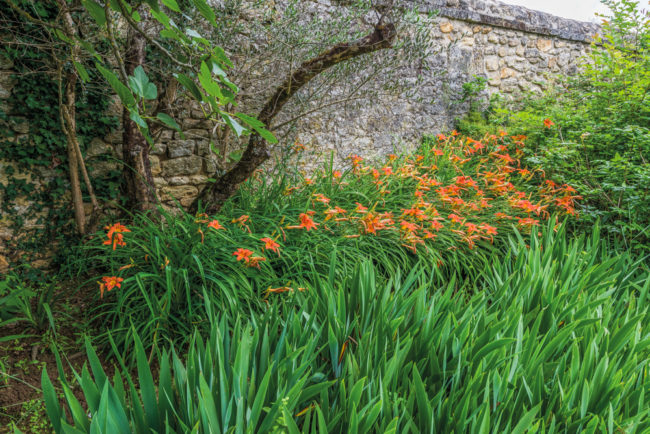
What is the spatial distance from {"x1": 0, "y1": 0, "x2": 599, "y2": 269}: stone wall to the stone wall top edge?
0.04ft

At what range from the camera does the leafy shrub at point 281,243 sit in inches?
89.3

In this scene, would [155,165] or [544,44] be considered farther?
[544,44]

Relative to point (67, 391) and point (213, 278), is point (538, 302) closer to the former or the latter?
point (213, 278)

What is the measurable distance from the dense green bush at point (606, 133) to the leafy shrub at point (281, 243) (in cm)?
34

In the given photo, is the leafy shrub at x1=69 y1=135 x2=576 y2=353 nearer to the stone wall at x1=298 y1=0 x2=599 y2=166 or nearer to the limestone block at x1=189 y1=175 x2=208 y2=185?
the limestone block at x1=189 y1=175 x2=208 y2=185

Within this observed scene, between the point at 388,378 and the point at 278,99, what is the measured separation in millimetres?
2631

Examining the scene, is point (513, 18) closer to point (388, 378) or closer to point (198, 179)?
point (198, 179)

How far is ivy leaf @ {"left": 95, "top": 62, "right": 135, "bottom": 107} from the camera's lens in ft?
2.72

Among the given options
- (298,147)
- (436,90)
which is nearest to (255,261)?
(298,147)

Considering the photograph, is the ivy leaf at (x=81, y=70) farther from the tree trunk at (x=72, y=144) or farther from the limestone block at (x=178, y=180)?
the limestone block at (x=178, y=180)

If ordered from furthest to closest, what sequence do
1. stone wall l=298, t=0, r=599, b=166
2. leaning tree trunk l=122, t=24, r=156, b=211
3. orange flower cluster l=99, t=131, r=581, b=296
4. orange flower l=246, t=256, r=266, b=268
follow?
stone wall l=298, t=0, r=599, b=166, leaning tree trunk l=122, t=24, r=156, b=211, orange flower cluster l=99, t=131, r=581, b=296, orange flower l=246, t=256, r=266, b=268

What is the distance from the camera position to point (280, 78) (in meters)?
3.76

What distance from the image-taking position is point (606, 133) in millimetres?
4078

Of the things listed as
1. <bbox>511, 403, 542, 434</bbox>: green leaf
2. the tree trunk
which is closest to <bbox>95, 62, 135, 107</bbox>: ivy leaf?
<bbox>511, 403, 542, 434</bbox>: green leaf
